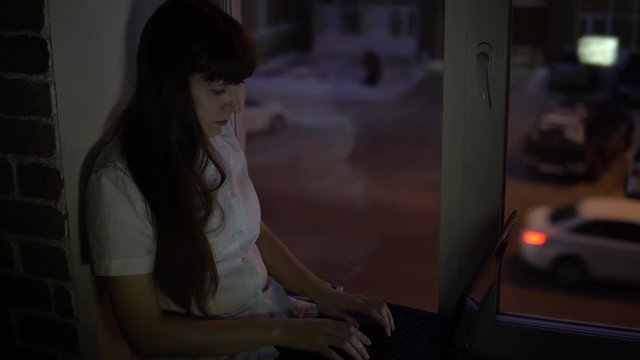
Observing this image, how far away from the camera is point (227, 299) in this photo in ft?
3.56

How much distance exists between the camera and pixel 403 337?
1158 millimetres

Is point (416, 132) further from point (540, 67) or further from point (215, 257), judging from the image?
point (215, 257)

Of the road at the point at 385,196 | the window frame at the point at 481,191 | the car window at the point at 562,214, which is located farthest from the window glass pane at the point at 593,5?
the window frame at the point at 481,191

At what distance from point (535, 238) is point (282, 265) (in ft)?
15.7

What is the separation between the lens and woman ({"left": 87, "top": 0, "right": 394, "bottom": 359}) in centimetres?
98

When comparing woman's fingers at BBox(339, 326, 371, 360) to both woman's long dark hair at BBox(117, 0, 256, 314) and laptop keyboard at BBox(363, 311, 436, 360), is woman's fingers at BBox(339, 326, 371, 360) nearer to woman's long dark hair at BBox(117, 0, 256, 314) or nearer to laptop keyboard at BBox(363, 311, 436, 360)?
laptop keyboard at BBox(363, 311, 436, 360)

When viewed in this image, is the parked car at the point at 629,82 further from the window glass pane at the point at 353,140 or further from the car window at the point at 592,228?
the car window at the point at 592,228

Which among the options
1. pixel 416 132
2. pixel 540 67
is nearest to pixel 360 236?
pixel 416 132

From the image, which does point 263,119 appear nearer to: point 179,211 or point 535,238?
point 535,238

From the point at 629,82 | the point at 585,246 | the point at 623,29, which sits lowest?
the point at 585,246

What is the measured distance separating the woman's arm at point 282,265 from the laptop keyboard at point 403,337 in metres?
0.16

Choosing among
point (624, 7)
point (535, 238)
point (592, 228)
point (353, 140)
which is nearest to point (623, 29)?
point (624, 7)

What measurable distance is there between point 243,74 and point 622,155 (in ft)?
30.7

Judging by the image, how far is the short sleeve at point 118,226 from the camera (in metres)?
0.97
